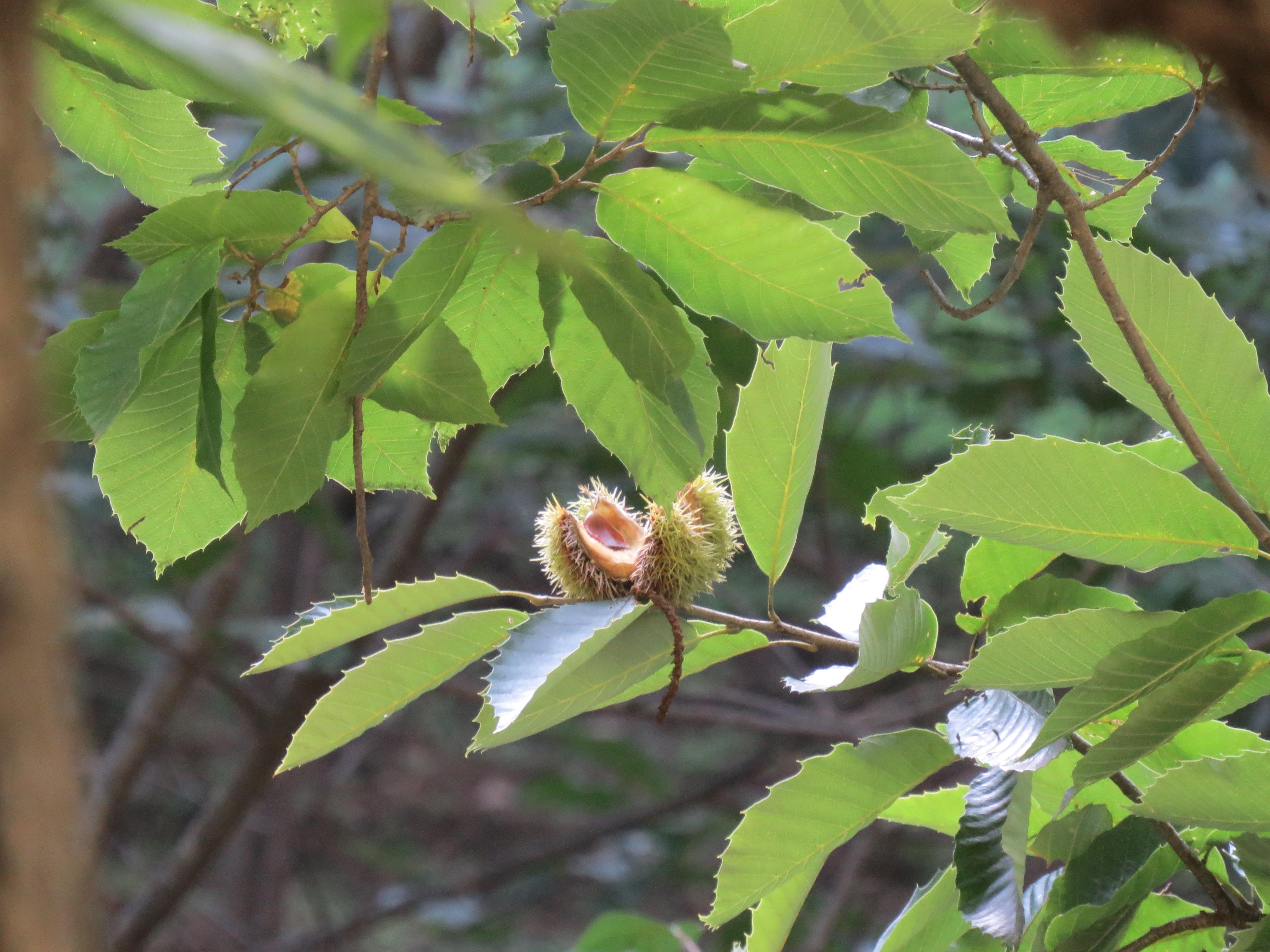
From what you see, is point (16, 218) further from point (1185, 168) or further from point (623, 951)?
point (1185, 168)

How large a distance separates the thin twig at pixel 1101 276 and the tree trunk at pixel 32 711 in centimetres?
→ 56

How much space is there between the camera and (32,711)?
165mm

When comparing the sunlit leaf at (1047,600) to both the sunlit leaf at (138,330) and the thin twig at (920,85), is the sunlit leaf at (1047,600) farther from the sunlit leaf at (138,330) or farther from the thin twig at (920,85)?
the sunlit leaf at (138,330)

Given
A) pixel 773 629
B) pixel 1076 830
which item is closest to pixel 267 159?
pixel 773 629

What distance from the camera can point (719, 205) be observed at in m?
0.60

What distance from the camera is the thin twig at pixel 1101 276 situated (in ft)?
1.91

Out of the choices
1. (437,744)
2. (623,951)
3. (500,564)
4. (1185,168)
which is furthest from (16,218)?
(437,744)

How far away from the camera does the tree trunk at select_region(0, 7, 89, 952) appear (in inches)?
6.2

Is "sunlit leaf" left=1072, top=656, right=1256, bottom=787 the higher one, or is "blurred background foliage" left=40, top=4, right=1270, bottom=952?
"sunlit leaf" left=1072, top=656, right=1256, bottom=787

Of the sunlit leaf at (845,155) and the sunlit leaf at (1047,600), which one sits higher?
the sunlit leaf at (845,155)

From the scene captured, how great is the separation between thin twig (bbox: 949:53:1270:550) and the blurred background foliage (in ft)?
2.39

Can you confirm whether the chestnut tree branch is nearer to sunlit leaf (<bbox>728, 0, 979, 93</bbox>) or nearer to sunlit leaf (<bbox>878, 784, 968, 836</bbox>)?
sunlit leaf (<bbox>728, 0, 979, 93</bbox>)

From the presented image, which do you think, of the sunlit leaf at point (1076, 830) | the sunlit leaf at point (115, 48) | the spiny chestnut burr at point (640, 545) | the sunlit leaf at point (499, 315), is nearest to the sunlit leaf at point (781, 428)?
the spiny chestnut burr at point (640, 545)

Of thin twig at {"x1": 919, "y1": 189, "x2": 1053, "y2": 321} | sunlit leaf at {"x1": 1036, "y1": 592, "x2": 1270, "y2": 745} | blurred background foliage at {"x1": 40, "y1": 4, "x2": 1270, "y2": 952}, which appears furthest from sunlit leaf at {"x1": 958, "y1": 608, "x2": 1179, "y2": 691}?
blurred background foliage at {"x1": 40, "y1": 4, "x2": 1270, "y2": 952}
